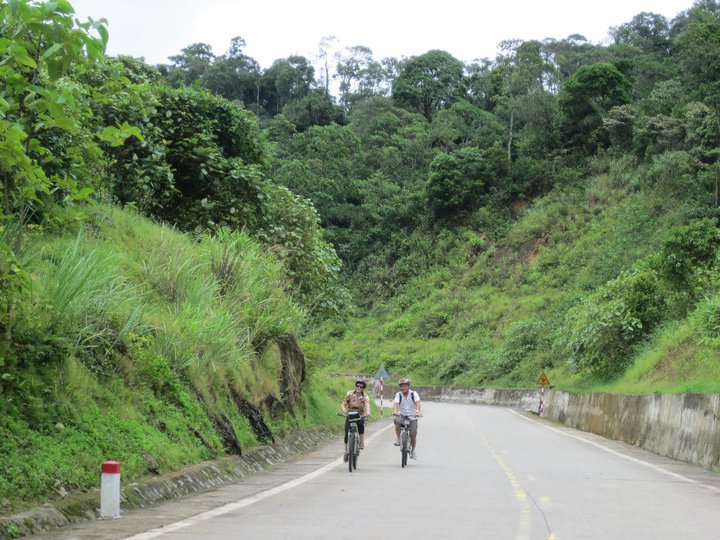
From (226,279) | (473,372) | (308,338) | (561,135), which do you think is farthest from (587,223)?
(226,279)

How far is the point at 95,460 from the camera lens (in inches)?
375

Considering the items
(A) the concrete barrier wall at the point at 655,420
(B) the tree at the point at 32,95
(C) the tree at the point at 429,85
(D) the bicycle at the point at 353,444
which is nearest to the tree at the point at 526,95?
(C) the tree at the point at 429,85

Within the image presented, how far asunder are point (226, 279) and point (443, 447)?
21.4 feet

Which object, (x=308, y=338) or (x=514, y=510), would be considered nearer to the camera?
(x=514, y=510)

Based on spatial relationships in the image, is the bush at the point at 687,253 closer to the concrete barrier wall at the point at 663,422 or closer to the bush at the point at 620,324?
the bush at the point at 620,324

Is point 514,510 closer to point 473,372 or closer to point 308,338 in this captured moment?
point 308,338

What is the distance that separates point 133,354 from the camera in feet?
40.7

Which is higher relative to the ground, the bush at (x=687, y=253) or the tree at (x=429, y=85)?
the tree at (x=429, y=85)

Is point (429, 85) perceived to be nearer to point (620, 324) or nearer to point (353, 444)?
point (620, 324)

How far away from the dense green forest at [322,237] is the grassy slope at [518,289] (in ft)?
0.79

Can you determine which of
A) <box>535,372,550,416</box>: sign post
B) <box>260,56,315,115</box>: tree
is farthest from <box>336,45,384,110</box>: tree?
<box>535,372,550,416</box>: sign post

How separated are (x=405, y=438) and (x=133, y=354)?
5.82 metres

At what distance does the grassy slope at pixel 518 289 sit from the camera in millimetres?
54000

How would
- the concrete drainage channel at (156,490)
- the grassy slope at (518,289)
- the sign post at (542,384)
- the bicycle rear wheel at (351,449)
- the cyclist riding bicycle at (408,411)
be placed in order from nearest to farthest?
the concrete drainage channel at (156,490)
the bicycle rear wheel at (351,449)
the cyclist riding bicycle at (408,411)
the sign post at (542,384)
the grassy slope at (518,289)
